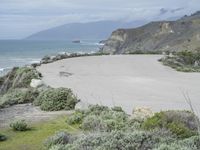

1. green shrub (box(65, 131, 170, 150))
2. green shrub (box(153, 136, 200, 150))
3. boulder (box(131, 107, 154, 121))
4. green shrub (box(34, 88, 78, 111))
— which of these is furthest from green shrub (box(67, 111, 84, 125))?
green shrub (box(153, 136, 200, 150))

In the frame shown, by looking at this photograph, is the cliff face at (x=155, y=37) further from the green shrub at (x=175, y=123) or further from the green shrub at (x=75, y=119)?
the green shrub at (x=175, y=123)

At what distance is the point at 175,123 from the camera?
1082 centimetres

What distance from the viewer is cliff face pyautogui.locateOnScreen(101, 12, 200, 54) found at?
4286 inches

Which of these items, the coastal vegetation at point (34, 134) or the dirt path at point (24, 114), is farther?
the dirt path at point (24, 114)

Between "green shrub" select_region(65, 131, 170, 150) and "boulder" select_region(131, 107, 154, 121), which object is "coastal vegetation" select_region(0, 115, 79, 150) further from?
"green shrub" select_region(65, 131, 170, 150)

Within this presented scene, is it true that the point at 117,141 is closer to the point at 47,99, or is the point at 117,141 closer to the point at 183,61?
the point at 47,99

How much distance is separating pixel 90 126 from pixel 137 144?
400cm

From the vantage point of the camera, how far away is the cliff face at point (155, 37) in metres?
109

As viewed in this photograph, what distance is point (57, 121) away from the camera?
14375 millimetres

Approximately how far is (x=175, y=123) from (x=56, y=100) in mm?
7273

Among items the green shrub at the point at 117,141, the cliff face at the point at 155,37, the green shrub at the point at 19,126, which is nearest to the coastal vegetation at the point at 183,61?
the green shrub at the point at 19,126

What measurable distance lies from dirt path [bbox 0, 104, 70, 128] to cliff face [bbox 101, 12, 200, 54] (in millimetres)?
86087

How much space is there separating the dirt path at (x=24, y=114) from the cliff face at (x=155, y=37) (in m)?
86.1

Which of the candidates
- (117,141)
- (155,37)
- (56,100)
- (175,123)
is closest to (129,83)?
(56,100)
